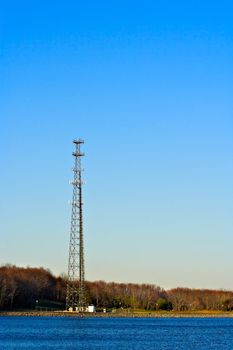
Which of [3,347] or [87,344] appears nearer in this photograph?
[3,347]

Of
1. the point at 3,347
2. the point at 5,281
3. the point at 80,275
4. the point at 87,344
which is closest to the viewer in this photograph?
the point at 3,347

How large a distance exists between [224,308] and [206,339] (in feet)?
396

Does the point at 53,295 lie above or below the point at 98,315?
above

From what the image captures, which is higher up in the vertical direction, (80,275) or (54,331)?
(80,275)

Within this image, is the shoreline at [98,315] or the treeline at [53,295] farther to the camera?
the treeline at [53,295]

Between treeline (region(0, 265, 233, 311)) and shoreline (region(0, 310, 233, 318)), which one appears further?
treeline (region(0, 265, 233, 311))

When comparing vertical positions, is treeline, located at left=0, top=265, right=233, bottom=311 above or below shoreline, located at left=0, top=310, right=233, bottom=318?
above

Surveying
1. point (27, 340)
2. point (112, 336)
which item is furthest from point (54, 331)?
point (27, 340)

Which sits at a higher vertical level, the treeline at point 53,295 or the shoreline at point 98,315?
the treeline at point 53,295

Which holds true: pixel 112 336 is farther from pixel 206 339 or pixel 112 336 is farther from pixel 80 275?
pixel 80 275

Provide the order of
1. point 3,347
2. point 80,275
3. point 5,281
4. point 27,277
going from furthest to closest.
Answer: point 27,277 < point 5,281 < point 80,275 < point 3,347

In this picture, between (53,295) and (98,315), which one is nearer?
(98,315)

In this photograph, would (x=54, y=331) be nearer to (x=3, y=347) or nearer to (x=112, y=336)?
(x=112, y=336)

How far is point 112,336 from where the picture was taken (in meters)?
80.3
